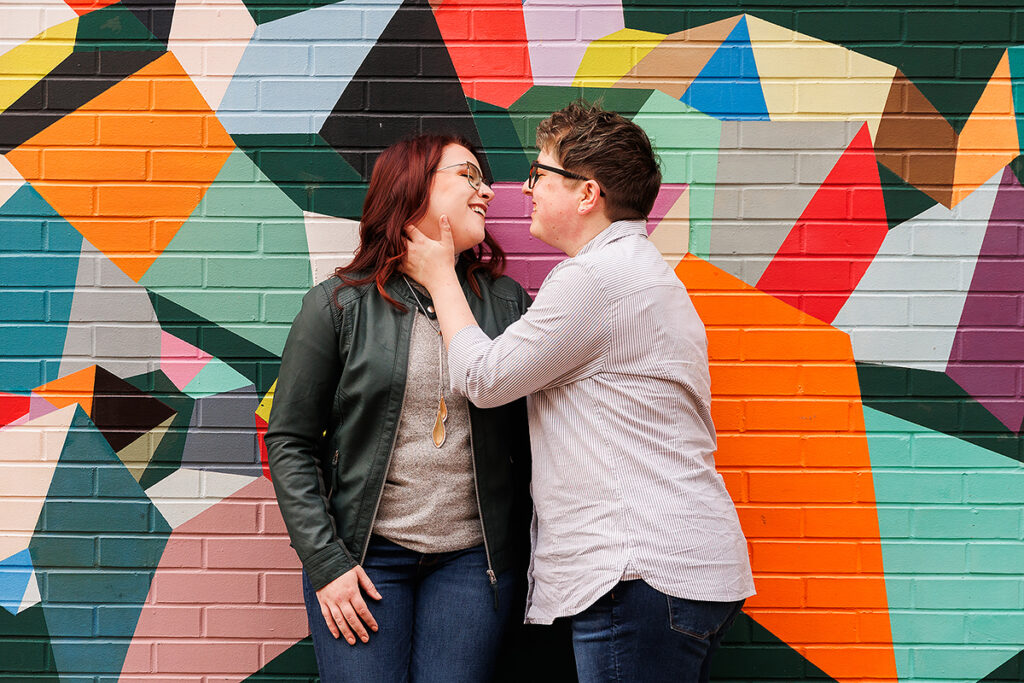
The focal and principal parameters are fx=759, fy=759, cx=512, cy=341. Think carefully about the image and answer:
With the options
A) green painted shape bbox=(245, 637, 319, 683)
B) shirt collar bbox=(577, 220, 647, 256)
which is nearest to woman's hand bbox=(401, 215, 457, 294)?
shirt collar bbox=(577, 220, 647, 256)

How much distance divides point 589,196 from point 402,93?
112 cm

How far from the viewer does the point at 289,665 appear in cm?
282

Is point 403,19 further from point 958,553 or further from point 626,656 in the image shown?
point 958,553

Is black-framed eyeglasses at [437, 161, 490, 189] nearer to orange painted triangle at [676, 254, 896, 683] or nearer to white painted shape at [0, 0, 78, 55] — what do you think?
orange painted triangle at [676, 254, 896, 683]

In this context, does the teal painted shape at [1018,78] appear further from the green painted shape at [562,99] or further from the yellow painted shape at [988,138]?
the green painted shape at [562,99]

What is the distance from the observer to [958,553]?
111 inches

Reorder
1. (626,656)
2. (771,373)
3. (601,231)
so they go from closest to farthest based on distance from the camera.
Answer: (626,656) → (601,231) → (771,373)

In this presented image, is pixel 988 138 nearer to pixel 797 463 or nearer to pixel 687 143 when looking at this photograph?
pixel 687 143

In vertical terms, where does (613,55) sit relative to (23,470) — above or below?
Result: above

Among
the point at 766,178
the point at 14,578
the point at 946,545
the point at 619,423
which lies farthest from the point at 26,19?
the point at 946,545

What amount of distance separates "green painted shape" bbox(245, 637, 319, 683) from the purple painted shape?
2.59 metres

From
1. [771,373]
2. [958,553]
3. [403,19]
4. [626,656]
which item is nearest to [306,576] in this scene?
[626,656]

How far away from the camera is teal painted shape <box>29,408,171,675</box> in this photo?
2816 mm

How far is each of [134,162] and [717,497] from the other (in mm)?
2373
